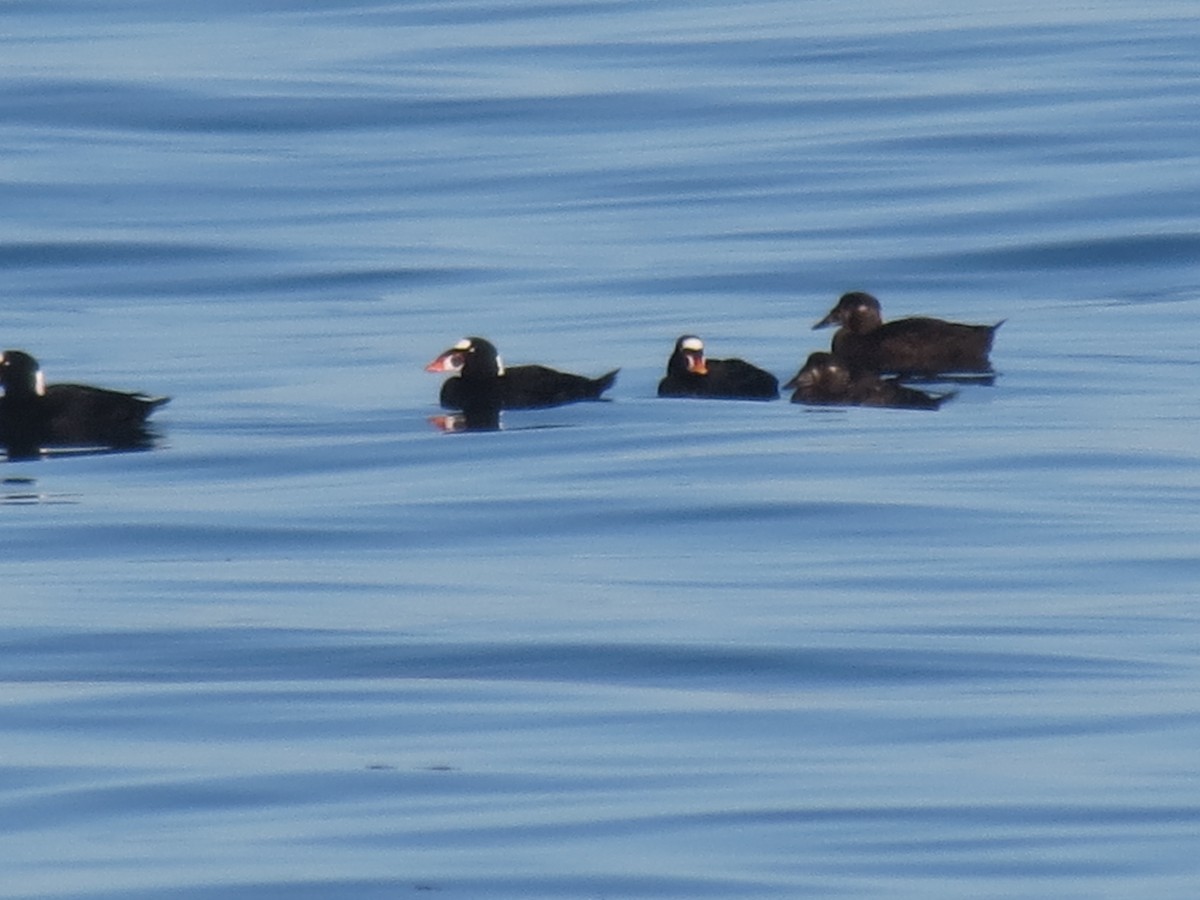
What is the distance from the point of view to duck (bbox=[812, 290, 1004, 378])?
19.4 m

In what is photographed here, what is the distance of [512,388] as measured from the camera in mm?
18281

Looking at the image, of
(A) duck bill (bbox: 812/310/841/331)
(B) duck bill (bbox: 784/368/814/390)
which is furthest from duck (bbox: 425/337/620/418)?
(A) duck bill (bbox: 812/310/841/331)

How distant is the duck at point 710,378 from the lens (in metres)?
18.1

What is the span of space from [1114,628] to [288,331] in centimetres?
1144

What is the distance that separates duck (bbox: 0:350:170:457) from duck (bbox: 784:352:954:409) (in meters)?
3.34

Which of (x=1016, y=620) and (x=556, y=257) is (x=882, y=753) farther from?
(x=556, y=257)

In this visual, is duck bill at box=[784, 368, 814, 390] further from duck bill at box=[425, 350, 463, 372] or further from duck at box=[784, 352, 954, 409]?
duck bill at box=[425, 350, 463, 372]

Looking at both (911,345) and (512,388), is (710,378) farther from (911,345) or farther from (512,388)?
(911,345)

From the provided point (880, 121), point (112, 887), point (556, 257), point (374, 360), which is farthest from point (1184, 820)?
point (880, 121)

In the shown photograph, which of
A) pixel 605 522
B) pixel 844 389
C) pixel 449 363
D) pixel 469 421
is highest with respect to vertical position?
pixel 449 363

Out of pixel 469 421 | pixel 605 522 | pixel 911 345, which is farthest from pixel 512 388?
pixel 605 522

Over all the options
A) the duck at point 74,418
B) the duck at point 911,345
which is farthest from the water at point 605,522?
the duck at point 911,345

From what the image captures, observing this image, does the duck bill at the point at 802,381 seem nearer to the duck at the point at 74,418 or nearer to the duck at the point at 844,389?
the duck at the point at 844,389

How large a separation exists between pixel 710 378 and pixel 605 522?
3.67 metres
